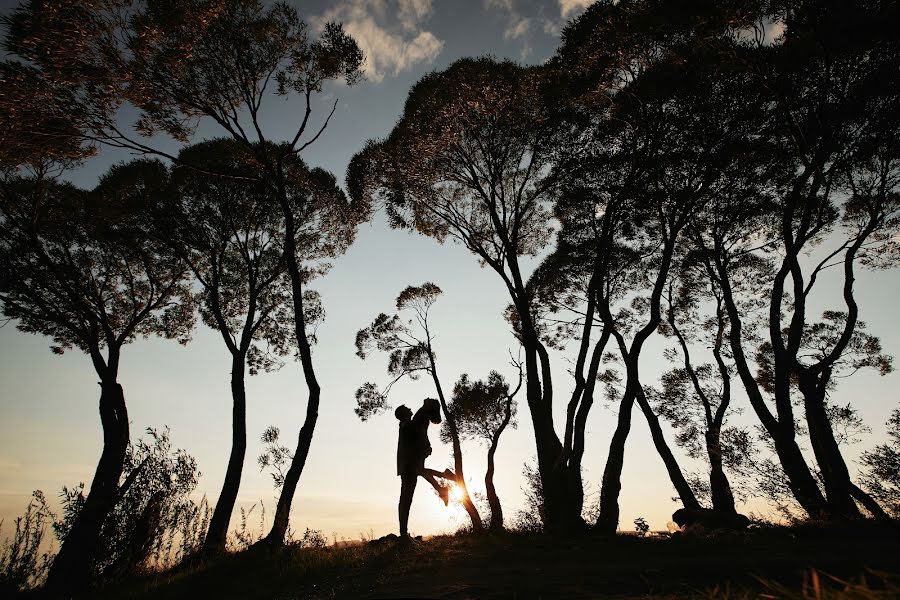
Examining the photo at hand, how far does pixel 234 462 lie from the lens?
11984 mm

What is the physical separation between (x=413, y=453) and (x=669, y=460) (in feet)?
31.2

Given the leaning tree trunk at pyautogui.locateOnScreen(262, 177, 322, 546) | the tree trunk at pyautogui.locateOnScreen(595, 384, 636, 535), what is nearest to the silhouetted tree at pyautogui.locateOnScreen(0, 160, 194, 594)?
the leaning tree trunk at pyautogui.locateOnScreen(262, 177, 322, 546)

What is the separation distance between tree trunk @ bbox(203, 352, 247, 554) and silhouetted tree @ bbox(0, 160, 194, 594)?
2.87 m

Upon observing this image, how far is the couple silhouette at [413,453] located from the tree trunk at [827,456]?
8.36 metres

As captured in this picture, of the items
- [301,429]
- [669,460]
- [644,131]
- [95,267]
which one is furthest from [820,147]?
[95,267]

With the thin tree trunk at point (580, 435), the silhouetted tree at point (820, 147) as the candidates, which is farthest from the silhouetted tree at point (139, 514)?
the silhouetted tree at point (820, 147)

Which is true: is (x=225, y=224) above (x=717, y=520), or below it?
above

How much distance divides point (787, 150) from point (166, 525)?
17.7 metres

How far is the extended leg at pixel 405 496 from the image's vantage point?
7754 mm

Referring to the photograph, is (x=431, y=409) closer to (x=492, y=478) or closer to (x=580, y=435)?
(x=580, y=435)

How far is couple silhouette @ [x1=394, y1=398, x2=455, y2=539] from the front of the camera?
7.95m

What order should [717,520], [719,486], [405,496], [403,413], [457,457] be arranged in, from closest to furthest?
1. [405,496]
2. [403,413]
3. [717,520]
4. [719,486]
5. [457,457]

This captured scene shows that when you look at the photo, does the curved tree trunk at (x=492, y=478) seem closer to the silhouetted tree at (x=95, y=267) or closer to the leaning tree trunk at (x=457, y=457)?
the leaning tree trunk at (x=457, y=457)

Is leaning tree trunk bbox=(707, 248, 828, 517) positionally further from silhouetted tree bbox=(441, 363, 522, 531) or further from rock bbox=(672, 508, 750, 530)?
silhouetted tree bbox=(441, 363, 522, 531)
